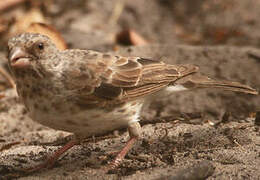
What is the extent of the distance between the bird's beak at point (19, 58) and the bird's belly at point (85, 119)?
42 cm

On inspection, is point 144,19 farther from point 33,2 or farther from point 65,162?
point 65,162

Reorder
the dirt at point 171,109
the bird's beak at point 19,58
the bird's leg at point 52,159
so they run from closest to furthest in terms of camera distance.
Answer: the bird's beak at point 19,58, the dirt at point 171,109, the bird's leg at point 52,159

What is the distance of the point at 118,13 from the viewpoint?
10.0 meters

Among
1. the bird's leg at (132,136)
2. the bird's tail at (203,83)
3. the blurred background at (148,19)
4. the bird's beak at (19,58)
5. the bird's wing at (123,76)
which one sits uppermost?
the bird's beak at (19,58)

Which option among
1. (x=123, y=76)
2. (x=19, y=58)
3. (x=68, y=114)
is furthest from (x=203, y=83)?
(x=19, y=58)

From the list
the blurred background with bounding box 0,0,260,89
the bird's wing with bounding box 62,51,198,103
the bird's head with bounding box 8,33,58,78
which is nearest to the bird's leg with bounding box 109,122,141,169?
the bird's wing with bounding box 62,51,198,103

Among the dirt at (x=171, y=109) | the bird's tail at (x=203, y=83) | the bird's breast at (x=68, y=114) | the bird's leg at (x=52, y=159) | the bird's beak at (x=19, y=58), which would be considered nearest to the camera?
the bird's beak at (x=19, y=58)

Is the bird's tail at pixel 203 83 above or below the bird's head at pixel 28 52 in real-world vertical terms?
below

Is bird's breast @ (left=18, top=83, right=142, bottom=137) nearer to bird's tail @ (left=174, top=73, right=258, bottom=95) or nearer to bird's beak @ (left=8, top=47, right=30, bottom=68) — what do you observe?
bird's beak @ (left=8, top=47, right=30, bottom=68)

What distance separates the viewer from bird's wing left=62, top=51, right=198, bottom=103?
4.38 m

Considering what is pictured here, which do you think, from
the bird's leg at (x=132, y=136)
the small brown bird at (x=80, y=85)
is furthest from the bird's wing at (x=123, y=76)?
the bird's leg at (x=132, y=136)

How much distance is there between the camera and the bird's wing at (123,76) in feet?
14.4

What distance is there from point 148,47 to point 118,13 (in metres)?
2.83

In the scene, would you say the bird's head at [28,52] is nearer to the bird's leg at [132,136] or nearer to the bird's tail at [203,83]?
the bird's leg at [132,136]
